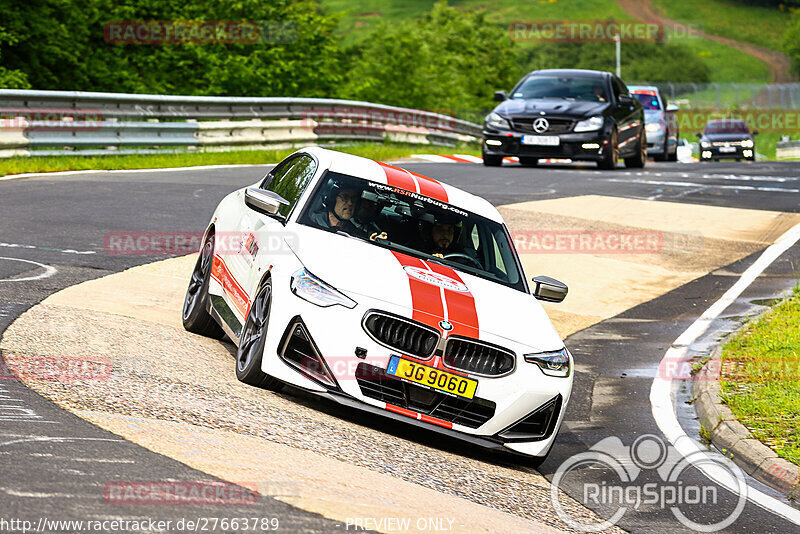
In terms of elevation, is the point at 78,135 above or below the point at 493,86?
above

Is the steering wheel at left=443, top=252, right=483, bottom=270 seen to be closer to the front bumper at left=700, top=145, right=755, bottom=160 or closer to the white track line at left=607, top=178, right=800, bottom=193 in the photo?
A: the white track line at left=607, top=178, right=800, bottom=193

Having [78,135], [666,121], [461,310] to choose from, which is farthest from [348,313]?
[666,121]

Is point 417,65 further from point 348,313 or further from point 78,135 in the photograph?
point 348,313

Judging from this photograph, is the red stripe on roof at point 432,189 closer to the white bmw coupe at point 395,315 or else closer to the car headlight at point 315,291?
the white bmw coupe at point 395,315

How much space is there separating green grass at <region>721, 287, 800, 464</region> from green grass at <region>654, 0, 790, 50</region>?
5624 inches

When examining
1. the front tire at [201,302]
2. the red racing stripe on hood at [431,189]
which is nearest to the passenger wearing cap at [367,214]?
the red racing stripe on hood at [431,189]

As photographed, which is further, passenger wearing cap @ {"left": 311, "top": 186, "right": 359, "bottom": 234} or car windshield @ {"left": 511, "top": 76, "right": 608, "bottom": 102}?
car windshield @ {"left": 511, "top": 76, "right": 608, "bottom": 102}

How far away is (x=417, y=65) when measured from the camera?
61.2 meters

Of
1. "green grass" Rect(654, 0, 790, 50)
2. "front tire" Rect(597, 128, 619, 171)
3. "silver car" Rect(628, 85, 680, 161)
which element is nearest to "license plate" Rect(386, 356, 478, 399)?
"front tire" Rect(597, 128, 619, 171)

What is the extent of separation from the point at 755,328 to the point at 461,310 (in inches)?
204

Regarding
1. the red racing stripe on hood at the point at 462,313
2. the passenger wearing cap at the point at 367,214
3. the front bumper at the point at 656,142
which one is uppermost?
the passenger wearing cap at the point at 367,214

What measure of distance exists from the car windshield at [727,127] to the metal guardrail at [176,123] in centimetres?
1560

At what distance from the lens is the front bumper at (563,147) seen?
22219 millimetres

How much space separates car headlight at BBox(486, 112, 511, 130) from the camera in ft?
73.8
